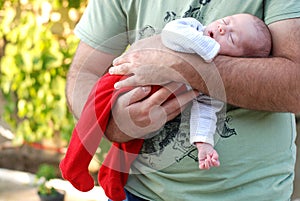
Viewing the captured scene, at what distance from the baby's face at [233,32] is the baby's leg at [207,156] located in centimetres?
26

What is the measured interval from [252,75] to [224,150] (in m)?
0.23

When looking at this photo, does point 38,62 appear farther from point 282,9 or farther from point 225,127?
point 282,9

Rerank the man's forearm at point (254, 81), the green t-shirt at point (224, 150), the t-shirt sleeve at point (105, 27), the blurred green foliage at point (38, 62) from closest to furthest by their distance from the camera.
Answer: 1. the man's forearm at point (254, 81)
2. the green t-shirt at point (224, 150)
3. the t-shirt sleeve at point (105, 27)
4. the blurred green foliage at point (38, 62)

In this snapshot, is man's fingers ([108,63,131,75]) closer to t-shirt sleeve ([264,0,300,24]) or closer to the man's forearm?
the man's forearm

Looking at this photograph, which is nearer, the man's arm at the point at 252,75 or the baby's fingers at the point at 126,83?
the man's arm at the point at 252,75

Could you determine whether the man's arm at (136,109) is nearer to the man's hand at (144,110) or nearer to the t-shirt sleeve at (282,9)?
the man's hand at (144,110)

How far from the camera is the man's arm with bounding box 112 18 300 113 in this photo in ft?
5.63

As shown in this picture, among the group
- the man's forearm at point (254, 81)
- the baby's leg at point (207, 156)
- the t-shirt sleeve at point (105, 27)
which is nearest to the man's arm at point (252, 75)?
the man's forearm at point (254, 81)

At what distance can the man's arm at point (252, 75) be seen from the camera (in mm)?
1717

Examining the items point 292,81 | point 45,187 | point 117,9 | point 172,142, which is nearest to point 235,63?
point 292,81

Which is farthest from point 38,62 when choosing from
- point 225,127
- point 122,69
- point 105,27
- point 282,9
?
point 282,9

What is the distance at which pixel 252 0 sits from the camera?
1.79m

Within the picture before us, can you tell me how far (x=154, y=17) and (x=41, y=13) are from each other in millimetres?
3186

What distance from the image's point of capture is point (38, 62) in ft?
15.3
